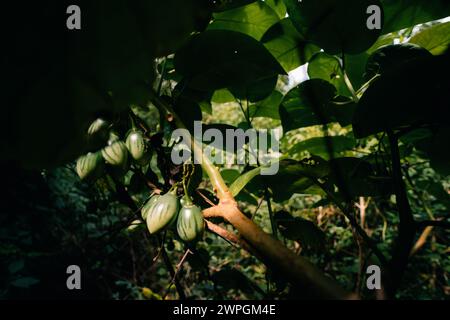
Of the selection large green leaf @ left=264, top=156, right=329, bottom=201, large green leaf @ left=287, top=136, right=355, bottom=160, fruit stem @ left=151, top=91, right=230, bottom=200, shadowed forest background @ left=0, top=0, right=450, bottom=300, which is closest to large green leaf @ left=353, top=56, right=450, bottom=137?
shadowed forest background @ left=0, top=0, right=450, bottom=300

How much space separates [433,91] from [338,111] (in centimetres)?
21

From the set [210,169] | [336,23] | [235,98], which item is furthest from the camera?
[235,98]

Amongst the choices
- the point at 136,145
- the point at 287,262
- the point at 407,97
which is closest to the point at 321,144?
the point at 407,97

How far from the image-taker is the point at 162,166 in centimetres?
52

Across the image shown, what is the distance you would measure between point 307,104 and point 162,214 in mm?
432

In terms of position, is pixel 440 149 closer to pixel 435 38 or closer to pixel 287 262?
pixel 435 38

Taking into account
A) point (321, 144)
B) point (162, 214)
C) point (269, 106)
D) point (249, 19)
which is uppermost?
point (249, 19)

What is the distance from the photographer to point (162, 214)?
0.40 meters

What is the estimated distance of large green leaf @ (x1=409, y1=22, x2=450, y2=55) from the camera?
0.58m

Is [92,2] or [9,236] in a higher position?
[92,2]
